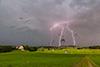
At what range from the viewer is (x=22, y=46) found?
7461 inches

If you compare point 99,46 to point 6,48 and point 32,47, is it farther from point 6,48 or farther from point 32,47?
point 6,48

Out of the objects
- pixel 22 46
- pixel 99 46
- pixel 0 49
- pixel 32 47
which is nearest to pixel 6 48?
pixel 0 49

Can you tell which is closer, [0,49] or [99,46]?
[0,49]

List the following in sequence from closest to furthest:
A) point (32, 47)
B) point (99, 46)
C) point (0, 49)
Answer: point (0, 49)
point (32, 47)
point (99, 46)

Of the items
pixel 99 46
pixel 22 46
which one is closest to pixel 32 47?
pixel 22 46

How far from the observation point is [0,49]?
131m

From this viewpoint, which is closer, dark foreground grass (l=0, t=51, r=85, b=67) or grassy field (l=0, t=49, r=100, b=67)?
dark foreground grass (l=0, t=51, r=85, b=67)

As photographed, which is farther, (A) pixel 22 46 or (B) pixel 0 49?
(A) pixel 22 46

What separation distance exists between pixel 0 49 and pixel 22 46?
5922cm

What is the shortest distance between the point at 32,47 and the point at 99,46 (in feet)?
250

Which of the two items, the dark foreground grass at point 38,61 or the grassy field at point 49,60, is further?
the grassy field at point 49,60

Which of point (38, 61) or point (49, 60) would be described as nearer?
point (38, 61)

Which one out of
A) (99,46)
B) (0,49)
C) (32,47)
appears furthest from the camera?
(99,46)

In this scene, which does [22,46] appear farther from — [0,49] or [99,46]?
[99,46]
